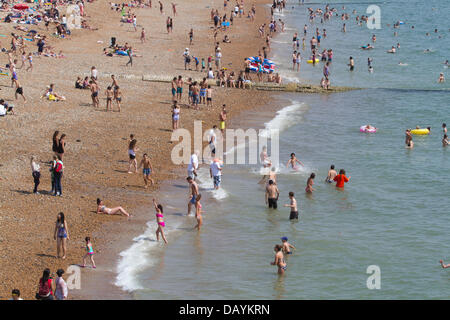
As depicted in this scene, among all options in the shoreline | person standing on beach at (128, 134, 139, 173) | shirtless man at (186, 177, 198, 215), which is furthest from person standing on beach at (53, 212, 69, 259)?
person standing on beach at (128, 134, 139, 173)

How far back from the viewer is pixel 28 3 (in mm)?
52719

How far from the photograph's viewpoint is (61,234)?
52.4 feet

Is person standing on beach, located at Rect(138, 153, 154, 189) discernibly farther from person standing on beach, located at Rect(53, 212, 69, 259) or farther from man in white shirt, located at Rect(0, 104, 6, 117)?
man in white shirt, located at Rect(0, 104, 6, 117)

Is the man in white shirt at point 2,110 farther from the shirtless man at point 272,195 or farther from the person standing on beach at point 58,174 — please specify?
the shirtless man at point 272,195

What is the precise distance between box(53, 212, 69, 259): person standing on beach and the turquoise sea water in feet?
5.81

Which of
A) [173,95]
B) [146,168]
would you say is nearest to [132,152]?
[146,168]

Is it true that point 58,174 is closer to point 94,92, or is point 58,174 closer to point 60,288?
point 60,288

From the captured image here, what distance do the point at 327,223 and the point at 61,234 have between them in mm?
9153

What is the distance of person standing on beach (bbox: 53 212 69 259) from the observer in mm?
15938

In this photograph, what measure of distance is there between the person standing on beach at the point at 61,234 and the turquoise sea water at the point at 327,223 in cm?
177

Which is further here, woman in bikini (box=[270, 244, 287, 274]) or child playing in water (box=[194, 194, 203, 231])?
child playing in water (box=[194, 194, 203, 231])

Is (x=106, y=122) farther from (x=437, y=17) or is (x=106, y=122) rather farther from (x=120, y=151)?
(x=437, y=17)

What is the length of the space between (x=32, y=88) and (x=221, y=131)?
33.7 ft
